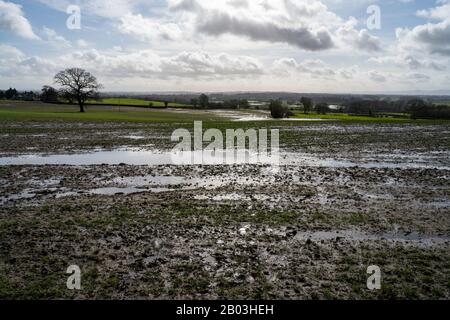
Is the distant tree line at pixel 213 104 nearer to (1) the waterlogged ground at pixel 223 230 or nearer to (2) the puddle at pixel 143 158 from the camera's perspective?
(2) the puddle at pixel 143 158

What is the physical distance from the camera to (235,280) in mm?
7609

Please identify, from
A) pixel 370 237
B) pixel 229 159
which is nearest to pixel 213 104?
pixel 229 159

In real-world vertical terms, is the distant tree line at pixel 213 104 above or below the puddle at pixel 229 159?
above

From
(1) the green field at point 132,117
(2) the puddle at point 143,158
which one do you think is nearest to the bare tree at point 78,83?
(1) the green field at point 132,117

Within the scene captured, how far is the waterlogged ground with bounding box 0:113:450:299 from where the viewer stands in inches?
294

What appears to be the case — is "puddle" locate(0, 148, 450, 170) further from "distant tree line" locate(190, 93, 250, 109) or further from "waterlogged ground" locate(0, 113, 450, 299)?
"distant tree line" locate(190, 93, 250, 109)

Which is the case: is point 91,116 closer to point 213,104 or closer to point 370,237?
point 213,104

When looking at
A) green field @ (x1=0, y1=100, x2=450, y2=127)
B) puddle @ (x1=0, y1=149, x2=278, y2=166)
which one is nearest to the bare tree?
green field @ (x1=0, y1=100, x2=450, y2=127)

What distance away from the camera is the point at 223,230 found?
10609 millimetres

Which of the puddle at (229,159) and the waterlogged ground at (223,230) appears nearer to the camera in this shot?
the waterlogged ground at (223,230)

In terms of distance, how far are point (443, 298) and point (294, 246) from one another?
349cm

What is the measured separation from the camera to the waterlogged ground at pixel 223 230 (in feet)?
24.5
